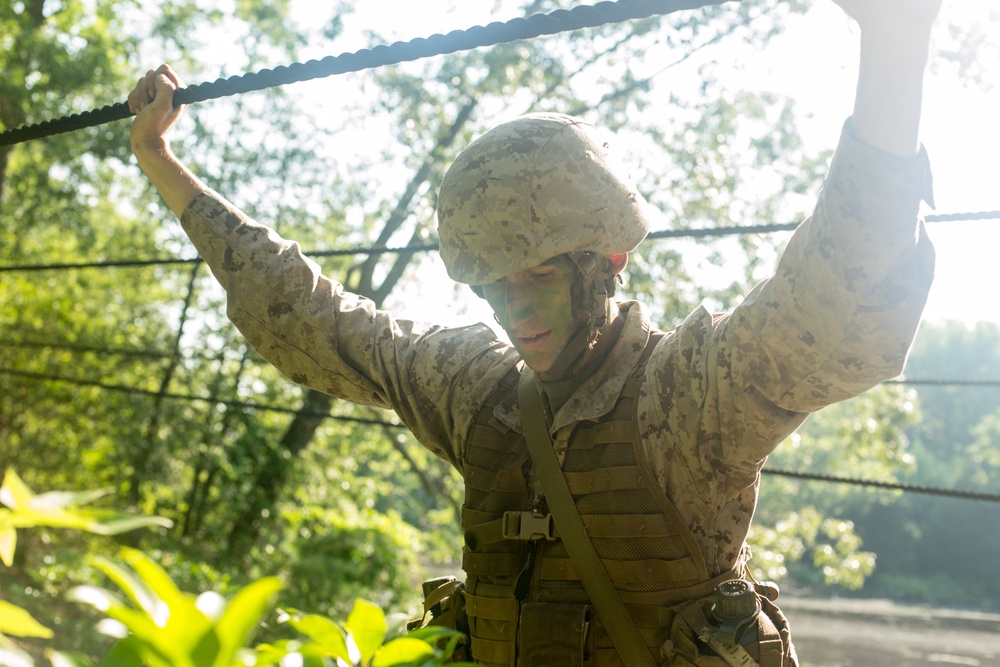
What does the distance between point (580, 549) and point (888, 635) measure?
2126 centimetres

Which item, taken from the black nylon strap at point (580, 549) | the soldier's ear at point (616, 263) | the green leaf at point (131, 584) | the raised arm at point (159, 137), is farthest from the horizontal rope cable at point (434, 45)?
the green leaf at point (131, 584)

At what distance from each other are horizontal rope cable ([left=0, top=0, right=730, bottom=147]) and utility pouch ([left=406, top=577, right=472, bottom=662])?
103 centimetres

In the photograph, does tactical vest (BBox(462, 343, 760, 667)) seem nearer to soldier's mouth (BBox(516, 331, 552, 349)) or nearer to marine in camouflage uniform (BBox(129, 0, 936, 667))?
marine in camouflage uniform (BBox(129, 0, 936, 667))

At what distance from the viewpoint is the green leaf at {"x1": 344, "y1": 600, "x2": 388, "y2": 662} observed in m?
0.60

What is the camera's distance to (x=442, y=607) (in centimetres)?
194

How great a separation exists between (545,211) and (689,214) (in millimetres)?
8677

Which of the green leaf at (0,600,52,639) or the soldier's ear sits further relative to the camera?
the soldier's ear

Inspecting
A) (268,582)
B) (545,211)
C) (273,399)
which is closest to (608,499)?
(545,211)

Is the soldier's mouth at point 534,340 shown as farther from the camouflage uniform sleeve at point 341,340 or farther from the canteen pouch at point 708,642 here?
the canteen pouch at point 708,642

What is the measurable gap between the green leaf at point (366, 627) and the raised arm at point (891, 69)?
90cm

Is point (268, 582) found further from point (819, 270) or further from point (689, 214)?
point (689, 214)

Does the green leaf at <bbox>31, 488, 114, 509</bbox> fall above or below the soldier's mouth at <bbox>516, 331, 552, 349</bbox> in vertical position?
below

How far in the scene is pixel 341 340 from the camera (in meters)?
1.96

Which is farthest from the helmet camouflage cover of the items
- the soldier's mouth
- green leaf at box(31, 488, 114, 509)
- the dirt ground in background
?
the dirt ground in background
